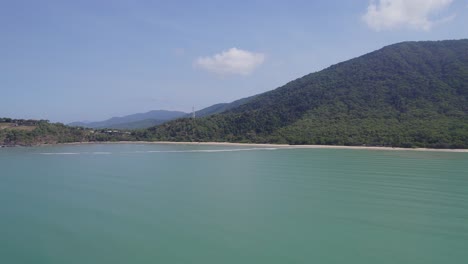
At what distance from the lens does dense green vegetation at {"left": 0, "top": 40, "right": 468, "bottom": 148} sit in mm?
39062

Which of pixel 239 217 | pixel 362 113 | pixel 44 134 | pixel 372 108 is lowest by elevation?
pixel 239 217

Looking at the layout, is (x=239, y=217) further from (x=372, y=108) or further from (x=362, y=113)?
(x=372, y=108)

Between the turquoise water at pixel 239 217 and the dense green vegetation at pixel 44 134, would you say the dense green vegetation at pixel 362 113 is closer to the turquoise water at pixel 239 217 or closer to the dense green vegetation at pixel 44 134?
the dense green vegetation at pixel 44 134

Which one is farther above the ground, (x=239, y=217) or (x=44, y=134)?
(x=44, y=134)

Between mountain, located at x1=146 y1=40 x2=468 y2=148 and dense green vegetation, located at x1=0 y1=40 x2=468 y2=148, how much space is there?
0.09m

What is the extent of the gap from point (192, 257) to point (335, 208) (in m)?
6.38

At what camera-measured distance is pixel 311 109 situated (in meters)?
52.8

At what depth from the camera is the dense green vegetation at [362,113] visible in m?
39.1

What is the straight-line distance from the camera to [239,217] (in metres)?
12.3

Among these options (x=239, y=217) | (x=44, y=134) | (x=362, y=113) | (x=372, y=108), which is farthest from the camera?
(x=44, y=134)

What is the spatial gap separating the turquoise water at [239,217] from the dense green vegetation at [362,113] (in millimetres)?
17573

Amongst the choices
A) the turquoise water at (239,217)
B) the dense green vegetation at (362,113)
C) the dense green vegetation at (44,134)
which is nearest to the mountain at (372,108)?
the dense green vegetation at (362,113)

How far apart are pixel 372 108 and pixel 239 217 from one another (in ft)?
132

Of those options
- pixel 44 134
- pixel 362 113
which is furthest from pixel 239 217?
pixel 44 134
